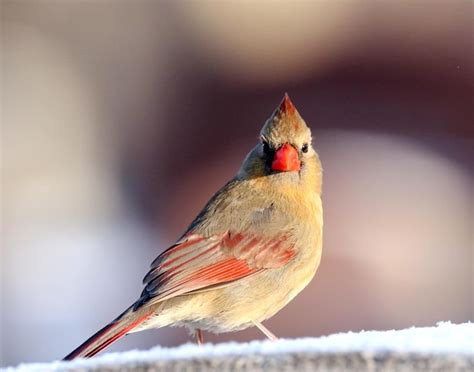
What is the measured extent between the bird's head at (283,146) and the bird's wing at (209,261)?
194 mm

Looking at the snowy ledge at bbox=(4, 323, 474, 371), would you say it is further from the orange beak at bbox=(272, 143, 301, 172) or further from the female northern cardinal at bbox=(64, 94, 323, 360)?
the orange beak at bbox=(272, 143, 301, 172)

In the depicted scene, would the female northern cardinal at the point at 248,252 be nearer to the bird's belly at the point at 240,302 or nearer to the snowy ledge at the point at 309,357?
the bird's belly at the point at 240,302

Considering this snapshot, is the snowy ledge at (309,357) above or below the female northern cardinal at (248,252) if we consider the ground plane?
below

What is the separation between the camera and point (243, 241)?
88.1 inches

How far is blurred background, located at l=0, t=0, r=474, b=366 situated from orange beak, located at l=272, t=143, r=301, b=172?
118 centimetres

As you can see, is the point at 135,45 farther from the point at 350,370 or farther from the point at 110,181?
the point at 350,370

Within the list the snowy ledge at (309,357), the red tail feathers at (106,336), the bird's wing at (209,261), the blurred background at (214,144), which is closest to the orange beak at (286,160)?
the bird's wing at (209,261)

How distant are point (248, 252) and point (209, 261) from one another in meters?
0.11

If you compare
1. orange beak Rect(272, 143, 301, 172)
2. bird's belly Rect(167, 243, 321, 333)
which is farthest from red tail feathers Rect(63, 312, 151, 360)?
orange beak Rect(272, 143, 301, 172)

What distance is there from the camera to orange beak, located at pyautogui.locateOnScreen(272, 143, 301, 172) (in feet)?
7.48

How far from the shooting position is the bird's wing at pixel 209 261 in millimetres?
2082

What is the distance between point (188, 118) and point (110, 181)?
533 millimetres

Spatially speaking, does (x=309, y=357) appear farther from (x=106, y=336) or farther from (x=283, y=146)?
(x=283, y=146)

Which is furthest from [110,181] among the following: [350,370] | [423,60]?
[350,370]
